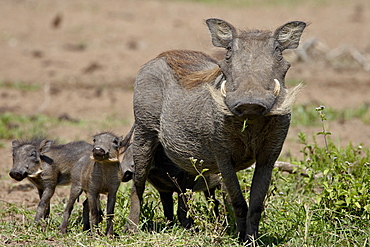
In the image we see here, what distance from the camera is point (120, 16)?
17250 mm

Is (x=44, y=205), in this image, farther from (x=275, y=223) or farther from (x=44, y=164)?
(x=275, y=223)

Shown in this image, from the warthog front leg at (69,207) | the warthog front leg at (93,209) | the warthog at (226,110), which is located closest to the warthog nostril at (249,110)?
the warthog at (226,110)

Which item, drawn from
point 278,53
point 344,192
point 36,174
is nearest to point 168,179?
point 36,174

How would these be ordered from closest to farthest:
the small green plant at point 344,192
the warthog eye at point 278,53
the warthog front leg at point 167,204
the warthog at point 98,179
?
the warthog eye at point 278,53 → the small green plant at point 344,192 → the warthog at point 98,179 → the warthog front leg at point 167,204

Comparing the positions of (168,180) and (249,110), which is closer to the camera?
(249,110)

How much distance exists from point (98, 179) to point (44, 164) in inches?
21.8

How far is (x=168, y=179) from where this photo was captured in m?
5.17

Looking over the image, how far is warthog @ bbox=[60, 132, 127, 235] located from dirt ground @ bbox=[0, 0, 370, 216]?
0.97m

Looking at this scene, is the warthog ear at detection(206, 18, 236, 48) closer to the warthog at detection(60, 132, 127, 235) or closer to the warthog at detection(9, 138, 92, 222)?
the warthog at detection(60, 132, 127, 235)

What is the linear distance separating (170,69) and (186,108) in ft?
1.66

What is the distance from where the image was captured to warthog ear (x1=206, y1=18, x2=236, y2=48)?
161 inches

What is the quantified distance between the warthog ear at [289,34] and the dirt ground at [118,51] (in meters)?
0.71

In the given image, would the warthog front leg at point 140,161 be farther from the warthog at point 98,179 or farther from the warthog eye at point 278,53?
the warthog eye at point 278,53

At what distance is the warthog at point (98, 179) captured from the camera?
15.2 ft
